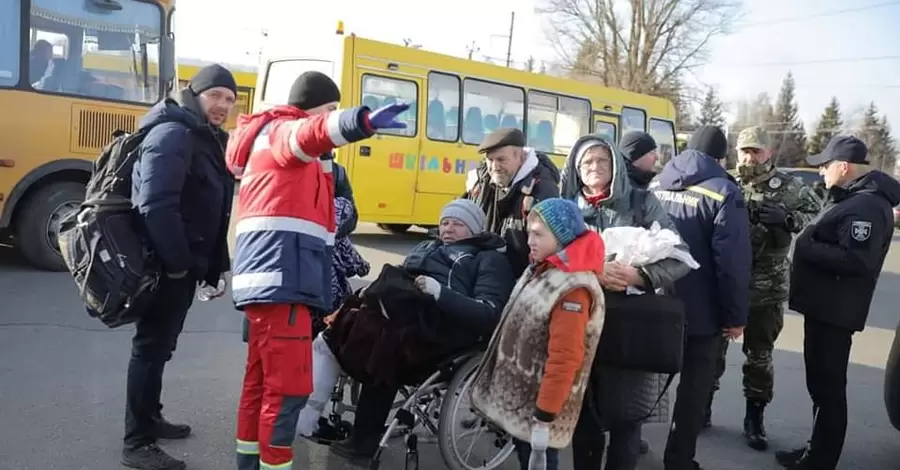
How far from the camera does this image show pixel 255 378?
10.6ft

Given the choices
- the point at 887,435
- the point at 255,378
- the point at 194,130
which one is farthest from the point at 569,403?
the point at 887,435

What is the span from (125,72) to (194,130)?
573 centimetres

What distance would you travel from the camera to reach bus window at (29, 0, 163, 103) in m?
8.12

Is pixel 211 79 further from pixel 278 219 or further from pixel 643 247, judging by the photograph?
pixel 643 247

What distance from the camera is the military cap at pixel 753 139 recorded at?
474cm

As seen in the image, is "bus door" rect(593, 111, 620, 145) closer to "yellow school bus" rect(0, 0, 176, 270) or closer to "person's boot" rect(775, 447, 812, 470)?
"yellow school bus" rect(0, 0, 176, 270)

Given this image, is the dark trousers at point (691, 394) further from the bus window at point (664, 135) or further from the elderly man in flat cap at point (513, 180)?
the bus window at point (664, 135)

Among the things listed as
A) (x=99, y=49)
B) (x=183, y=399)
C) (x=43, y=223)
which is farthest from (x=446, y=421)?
(x=99, y=49)

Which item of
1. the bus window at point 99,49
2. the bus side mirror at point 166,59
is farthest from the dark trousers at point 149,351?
the bus side mirror at point 166,59

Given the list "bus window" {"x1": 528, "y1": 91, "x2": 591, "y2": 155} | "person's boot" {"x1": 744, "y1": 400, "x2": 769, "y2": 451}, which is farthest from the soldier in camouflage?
"bus window" {"x1": 528, "y1": 91, "x2": 591, "y2": 155}

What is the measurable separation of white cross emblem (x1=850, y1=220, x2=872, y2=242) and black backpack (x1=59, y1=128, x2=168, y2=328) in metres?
3.55

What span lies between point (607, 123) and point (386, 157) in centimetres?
544

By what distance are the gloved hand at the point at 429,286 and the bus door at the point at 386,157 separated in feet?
25.5

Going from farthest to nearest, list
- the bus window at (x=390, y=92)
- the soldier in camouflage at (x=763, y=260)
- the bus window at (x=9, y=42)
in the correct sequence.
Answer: the bus window at (x=390, y=92) → the bus window at (x=9, y=42) → the soldier in camouflage at (x=763, y=260)
